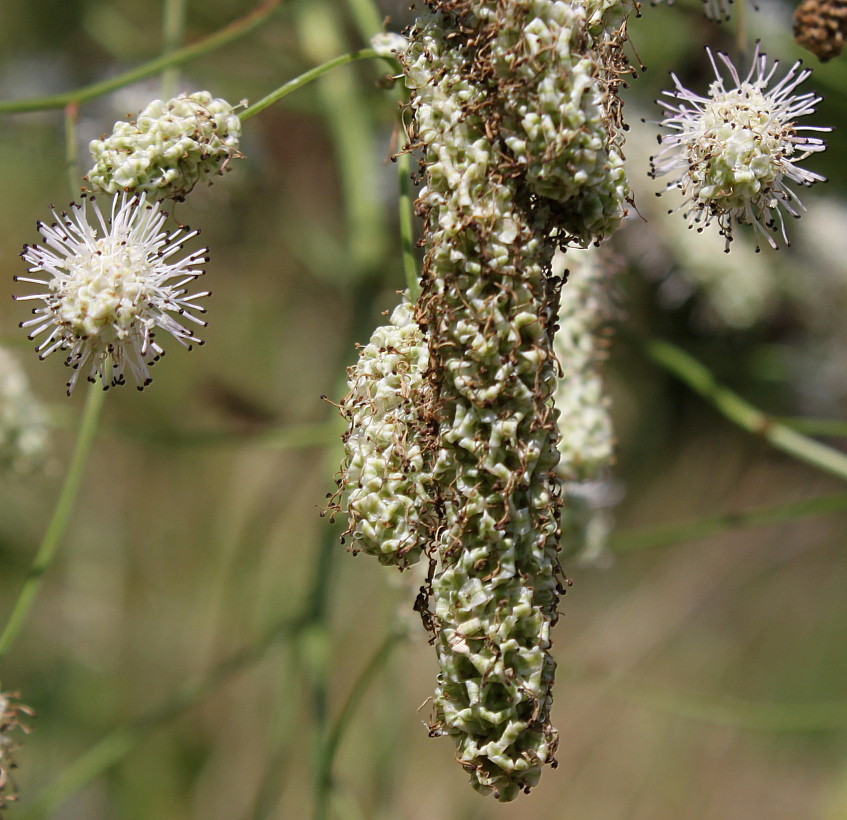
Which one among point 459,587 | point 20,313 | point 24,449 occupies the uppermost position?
point 20,313

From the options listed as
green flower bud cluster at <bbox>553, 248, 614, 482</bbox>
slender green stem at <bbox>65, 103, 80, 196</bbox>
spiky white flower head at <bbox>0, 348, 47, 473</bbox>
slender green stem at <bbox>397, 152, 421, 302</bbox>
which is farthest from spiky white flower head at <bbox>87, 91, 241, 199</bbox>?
spiky white flower head at <bbox>0, 348, 47, 473</bbox>

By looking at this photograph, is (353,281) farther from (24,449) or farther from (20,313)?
(20,313)

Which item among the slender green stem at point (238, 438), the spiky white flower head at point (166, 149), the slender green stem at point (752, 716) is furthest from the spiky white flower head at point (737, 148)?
the slender green stem at point (752, 716)

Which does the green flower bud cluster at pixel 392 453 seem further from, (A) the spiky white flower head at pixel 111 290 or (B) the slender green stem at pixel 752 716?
(B) the slender green stem at pixel 752 716

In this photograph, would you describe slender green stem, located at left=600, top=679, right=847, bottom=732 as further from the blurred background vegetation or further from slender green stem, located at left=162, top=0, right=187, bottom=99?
slender green stem, located at left=162, top=0, right=187, bottom=99

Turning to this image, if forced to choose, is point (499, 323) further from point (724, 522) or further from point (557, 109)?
point (724, 522)

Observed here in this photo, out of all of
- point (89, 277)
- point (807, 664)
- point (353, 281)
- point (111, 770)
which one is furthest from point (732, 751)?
point (89, 277)
